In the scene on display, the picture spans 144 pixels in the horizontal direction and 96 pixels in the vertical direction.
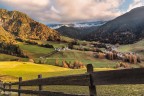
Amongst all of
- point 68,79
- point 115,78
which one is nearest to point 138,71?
point 115,78

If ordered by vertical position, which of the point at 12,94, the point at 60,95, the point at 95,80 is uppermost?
the point at 95,80

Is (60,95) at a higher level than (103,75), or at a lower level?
lower

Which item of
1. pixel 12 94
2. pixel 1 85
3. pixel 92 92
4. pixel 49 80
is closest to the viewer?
pixel 92 92

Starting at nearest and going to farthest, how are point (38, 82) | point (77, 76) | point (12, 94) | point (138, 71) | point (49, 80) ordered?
point (138, 71), point (77, 76), point (49, 80), point (38, 82), point (12, 94)

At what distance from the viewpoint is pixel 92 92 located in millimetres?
10383

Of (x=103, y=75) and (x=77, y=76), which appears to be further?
(x=77, y=76)

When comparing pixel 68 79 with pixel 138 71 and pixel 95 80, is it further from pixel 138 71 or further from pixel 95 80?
pixel 138 71

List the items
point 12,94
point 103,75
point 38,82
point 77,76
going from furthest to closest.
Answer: point 12,94 → point 38,82 → point 77,76 → point 103,75

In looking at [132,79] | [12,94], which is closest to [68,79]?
[132,79]

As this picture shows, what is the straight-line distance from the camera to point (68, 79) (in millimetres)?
12047

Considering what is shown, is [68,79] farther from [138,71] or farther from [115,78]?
[138,71]

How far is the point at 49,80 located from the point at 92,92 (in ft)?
13.9

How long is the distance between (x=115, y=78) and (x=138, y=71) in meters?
0.99

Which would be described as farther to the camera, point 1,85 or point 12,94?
point 1,85
